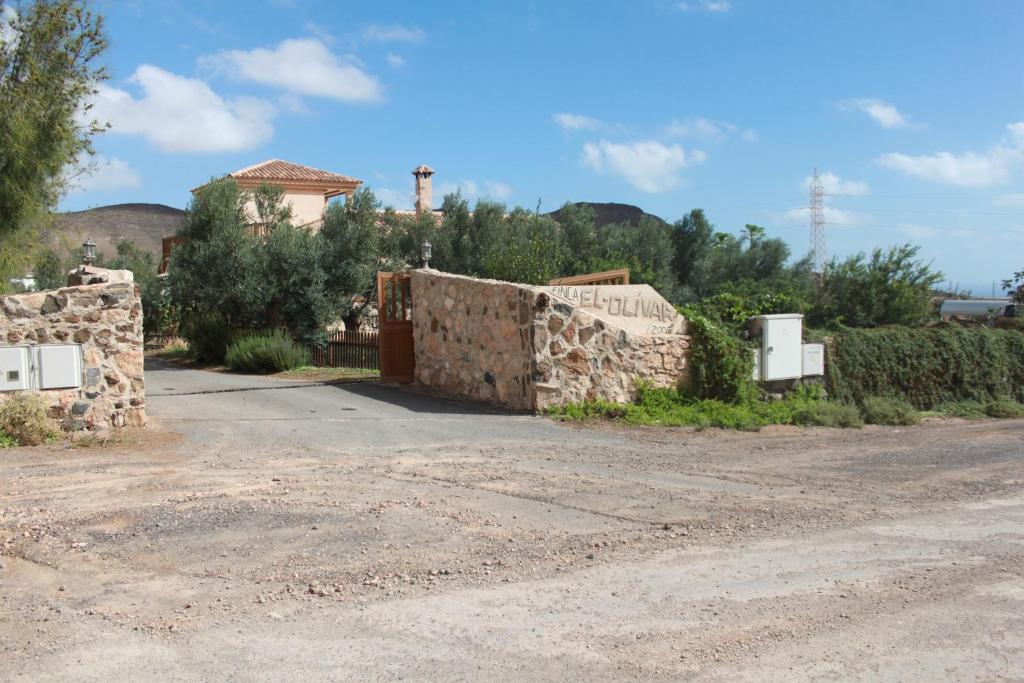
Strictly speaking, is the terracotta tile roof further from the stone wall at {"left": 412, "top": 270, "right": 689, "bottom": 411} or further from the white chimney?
the stone wall at {"left": 412, "top": 270, "right": 689, "bottom": 411}

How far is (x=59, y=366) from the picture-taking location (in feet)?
35.1

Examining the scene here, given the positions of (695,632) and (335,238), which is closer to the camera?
(695,632)

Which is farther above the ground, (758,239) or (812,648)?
(758,239)

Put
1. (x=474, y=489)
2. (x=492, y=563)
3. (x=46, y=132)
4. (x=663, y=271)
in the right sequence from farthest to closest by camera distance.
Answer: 1. (x=663, y=271)
2. (x=46, y=132)
3. (x=474, y=489)
4. (x=492, y=563)

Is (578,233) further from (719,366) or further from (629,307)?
(719,366)

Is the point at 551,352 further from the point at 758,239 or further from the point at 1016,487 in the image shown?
the point at 758,239

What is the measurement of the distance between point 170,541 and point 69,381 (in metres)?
5.35

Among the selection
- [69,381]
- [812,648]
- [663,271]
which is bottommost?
[812,648]

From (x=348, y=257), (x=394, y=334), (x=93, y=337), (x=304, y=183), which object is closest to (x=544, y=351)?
(x=394, y=334)

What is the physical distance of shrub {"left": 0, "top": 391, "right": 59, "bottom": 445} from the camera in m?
10.3

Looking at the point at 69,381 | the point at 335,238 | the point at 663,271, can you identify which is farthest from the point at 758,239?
the point at 69,381

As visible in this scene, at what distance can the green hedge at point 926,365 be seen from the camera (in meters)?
15.7

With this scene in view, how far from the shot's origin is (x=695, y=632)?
16.2 feet

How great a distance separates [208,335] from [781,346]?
1671 centimetres
